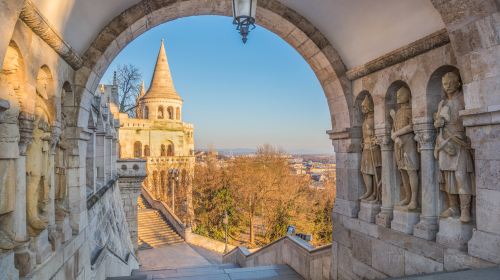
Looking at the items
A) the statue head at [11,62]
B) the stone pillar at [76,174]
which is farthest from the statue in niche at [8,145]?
the stone pillar at [76,174]

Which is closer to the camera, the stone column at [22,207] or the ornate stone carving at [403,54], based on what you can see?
the stone column at [22,207]

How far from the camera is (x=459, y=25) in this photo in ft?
10.1

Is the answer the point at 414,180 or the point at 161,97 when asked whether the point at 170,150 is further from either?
the point at 414,180

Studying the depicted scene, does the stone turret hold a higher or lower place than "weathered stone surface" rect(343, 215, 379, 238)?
higher

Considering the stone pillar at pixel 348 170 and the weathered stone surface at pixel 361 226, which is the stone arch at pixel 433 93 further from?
the weathered stone surface at pixel 361 226

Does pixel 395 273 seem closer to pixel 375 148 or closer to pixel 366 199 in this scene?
pixel 366 199

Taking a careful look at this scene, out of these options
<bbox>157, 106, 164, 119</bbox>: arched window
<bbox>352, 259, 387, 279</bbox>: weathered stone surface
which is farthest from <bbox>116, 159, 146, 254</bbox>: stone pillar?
<bbox>157, 106, 164, 119</bbox>: arched window

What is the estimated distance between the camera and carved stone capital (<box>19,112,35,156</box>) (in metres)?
2.77

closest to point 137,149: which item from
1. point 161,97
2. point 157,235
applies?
point 161,97

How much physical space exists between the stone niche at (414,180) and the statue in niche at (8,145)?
3585 mm

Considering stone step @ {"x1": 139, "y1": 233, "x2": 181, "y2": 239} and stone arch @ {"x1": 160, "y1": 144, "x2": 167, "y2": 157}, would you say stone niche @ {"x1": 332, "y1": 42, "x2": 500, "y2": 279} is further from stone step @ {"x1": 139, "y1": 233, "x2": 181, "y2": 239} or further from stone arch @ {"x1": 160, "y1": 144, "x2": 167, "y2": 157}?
stone arch @ {"x1": 160, "y1": 144, "x2": 167, "y2": 157}

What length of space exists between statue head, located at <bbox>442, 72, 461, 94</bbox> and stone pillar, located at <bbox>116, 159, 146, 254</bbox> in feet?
42.4

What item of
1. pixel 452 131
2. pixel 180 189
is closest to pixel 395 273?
pixel 452 131

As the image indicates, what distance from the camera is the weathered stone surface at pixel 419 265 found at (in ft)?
11.8
